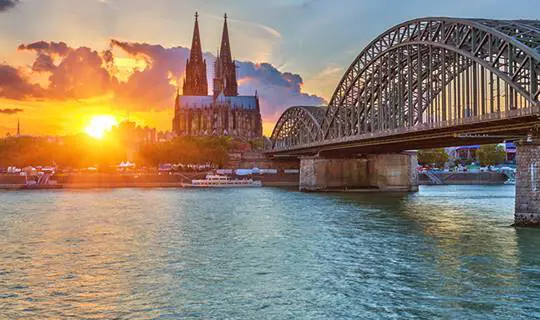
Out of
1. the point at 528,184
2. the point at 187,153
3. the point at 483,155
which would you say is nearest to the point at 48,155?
the point at 187,153

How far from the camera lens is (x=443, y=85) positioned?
60969 mm

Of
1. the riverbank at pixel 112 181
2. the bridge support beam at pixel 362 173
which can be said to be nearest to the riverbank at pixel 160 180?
the riverbank at pixel 112 181

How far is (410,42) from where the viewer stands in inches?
2603

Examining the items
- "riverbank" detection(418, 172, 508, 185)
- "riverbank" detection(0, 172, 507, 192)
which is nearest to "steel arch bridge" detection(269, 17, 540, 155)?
"riverbank" detection(0, 172, 507, 192)

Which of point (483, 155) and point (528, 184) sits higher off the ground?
point (483, 155)

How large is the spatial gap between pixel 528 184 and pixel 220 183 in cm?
8384

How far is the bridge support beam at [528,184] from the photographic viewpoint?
40.8m

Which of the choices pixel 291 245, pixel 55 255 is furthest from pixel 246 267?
pixel 55 255

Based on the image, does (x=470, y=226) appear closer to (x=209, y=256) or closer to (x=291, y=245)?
(x=291, y=245)

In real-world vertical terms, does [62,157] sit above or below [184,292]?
above

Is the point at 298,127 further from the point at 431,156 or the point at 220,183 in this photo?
the point at 431,156

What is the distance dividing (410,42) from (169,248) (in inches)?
1603

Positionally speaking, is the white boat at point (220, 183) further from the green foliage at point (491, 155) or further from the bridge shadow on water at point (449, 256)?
the green foliage at point (491, 155)

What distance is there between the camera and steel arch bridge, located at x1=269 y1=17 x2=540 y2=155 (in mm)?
44625
